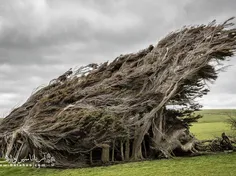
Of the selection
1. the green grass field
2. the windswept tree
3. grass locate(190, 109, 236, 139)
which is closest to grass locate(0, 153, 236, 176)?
the green grass field

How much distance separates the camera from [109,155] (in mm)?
22891

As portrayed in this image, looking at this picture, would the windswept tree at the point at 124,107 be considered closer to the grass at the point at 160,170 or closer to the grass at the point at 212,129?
the grass at the point at 160,170

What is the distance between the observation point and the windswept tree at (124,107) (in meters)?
21.0

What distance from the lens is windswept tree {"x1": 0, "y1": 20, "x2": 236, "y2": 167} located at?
21.0m

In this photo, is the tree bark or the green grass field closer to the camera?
the green grass field

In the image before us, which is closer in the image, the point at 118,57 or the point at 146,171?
the point at 146,171

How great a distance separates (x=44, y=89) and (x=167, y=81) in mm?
8615

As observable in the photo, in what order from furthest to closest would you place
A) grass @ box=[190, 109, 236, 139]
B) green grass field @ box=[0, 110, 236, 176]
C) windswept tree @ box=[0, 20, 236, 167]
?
grass @ box=[190, 109, 236, 139] → windswept tree @ box=[0, 20, 236, 167] → green grass field @ box=[0, 110, 236, 176]

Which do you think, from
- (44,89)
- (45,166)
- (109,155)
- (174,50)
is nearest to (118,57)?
(174,50)

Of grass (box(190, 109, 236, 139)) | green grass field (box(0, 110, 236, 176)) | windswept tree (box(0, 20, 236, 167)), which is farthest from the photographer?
grass (box(190, 109, 236, 139))

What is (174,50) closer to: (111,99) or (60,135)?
(111,99)

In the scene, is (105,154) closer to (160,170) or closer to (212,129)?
(160,170)

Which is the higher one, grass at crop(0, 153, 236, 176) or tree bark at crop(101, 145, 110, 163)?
tree bark at crop(101, 145, 110, 163)

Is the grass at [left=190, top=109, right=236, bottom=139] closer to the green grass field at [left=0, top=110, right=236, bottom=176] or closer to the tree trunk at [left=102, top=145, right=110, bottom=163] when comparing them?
the green grass field at [left=0, top=110, right=236, bottom=176]
